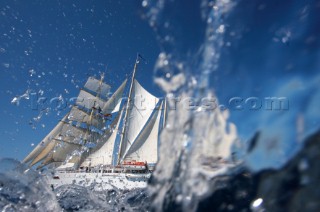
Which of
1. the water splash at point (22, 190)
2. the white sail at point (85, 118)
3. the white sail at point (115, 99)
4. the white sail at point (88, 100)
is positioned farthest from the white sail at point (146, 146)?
the water splash at point (22, 190)

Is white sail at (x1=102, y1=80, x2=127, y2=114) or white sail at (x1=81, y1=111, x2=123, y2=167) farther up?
white sail at (x1=102, y1=80, x2=127, y2=114)

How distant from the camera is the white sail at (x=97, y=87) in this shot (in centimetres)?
6481

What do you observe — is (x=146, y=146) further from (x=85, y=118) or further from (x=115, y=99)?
(x=85, y=118)

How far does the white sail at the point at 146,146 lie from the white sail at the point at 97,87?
2079 cm

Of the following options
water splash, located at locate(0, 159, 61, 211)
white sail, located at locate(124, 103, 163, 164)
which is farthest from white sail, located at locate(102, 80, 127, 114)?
water splash, located at locate(0, 159, 61, 211)

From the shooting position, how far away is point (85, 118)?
63531mm

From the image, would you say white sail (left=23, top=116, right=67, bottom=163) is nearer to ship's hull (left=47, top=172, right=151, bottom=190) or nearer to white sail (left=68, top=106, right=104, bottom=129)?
white sail (left=68, top=106, right=104, bottom=129)

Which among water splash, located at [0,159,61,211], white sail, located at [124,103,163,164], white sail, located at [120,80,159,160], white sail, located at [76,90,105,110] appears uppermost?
white sail, located at [76,90,105,110]

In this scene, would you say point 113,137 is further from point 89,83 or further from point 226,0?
point 226,0

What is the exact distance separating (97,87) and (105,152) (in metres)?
18.0

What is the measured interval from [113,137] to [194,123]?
171 feet

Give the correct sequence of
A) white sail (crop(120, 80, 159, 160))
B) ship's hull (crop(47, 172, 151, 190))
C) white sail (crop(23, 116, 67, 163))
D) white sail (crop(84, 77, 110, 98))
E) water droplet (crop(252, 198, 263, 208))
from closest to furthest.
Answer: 1. water droplet (crop(252, 198, 263, 208))
2. ship's hull (crop(47, 172, 151, 190))
3. white sail (crop(120, 80, 159, 160))
4. white sail (crop(23, 116, 67, 163))
5. white sail (crop(84, 77, 110, 98))

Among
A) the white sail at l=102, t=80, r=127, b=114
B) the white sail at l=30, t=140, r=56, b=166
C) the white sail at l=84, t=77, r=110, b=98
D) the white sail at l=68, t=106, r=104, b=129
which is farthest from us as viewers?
the white sail at l=84, t=77, r=110, b=98

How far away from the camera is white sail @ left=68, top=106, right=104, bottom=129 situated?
62.4 metres
